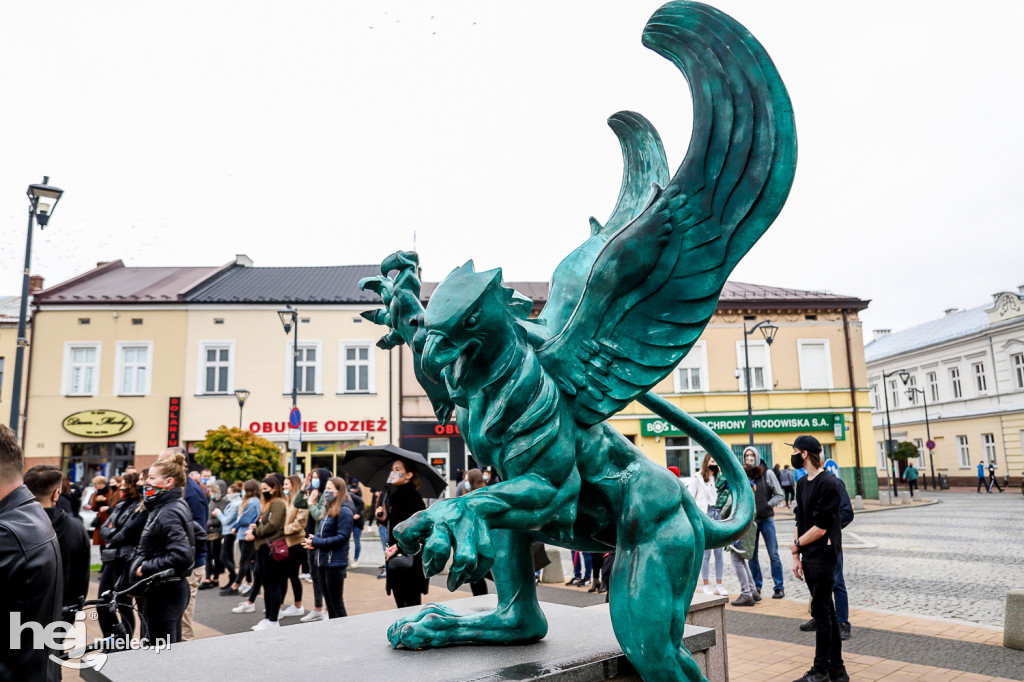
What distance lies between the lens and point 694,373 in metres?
26.5

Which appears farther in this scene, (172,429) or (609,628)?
(172,429)

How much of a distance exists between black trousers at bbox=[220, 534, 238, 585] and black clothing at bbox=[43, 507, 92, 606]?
21.7ft

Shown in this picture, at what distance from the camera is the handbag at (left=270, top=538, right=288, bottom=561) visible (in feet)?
23.4

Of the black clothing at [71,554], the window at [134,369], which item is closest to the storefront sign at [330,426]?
the window at [134,369]

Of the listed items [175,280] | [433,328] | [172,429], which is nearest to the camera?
[433,328]

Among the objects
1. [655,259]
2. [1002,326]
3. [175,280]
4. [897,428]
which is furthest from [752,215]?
[897,428]

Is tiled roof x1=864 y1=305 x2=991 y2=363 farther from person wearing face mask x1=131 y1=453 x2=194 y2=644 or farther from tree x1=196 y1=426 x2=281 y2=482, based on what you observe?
person wearing face mask x1=131 y1=453 x2=194 y2=644

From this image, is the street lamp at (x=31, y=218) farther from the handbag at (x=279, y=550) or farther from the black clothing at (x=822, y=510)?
the black clothing at (x=822, y=510)

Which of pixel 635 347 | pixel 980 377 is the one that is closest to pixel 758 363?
pixel 980 377

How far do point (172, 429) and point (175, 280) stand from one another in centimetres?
695

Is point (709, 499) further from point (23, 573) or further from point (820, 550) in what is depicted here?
point (23, 573)

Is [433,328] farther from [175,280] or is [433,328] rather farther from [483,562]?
[175,280]

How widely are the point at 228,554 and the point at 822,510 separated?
918 cm

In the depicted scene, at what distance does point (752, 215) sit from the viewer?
2318 mm
